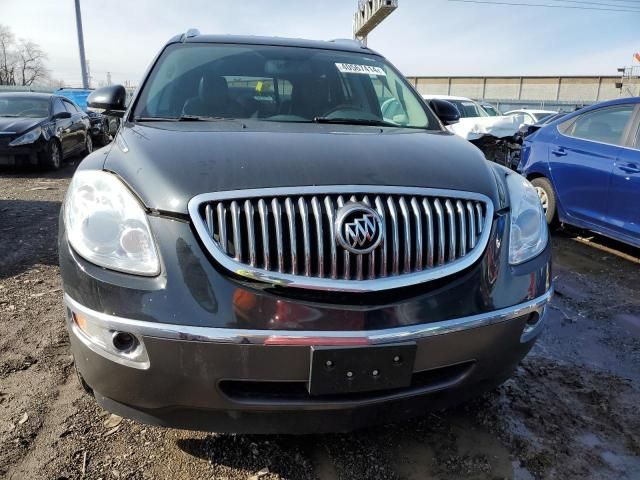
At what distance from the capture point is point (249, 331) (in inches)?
60.4

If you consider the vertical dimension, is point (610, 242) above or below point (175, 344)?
below

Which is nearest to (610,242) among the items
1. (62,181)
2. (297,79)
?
(297,79)

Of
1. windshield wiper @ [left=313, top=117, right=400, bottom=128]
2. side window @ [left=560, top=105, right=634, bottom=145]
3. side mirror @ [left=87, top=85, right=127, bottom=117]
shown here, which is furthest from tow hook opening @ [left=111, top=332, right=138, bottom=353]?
side window @ [left=560, top=105, right=634, bottom=145]

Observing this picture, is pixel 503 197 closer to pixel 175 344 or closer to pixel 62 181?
pixel 175 344

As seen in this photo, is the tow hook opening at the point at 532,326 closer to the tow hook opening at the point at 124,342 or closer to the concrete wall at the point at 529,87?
the tow hook opening at the point at 124,342

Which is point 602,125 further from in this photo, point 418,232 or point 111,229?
point 111,229

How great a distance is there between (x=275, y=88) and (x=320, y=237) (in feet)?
5.11

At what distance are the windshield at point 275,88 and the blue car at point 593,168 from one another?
261 centimetres

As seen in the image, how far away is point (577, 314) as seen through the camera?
3602 millimetres

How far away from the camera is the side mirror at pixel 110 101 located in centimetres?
313

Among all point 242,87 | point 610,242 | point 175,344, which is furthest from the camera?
point 610,242

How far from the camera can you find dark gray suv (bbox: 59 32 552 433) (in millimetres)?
1559

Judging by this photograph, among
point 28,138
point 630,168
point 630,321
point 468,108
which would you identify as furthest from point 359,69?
point 468,108

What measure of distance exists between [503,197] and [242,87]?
1.56m
